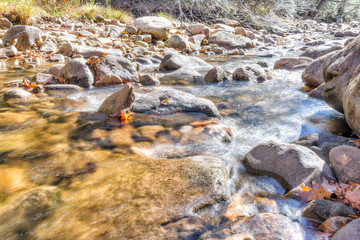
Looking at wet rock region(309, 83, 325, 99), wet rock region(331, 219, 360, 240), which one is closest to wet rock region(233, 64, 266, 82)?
wet rock region(309, 83, 325, 99)

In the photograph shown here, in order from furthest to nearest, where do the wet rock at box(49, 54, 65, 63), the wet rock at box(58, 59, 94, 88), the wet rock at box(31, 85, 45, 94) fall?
the wet rock at box(49, 54, 65, 63), the wet rock at box(58, 59, 94, 88), the wet rock at box(31, 85, 45, 94)

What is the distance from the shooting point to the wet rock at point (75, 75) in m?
4.76

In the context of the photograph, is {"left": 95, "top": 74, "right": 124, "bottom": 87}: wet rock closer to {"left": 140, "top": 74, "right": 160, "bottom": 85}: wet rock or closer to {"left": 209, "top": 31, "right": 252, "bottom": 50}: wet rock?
{"left": 140, "top": 74, "right": 160, "bottom": 85}: wet rock

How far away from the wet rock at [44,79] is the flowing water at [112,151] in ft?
2.62

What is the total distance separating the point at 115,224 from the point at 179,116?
2025mm

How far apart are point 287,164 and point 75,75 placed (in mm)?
4173

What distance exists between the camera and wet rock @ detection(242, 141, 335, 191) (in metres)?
1.96

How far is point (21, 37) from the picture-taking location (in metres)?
7.00

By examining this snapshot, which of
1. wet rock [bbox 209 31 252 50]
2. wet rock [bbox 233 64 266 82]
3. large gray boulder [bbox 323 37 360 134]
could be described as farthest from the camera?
wet rock [bbox 209 31 252 50]

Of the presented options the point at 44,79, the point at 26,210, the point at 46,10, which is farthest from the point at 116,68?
the point at 46,10

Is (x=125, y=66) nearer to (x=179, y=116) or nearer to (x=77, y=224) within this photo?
(x=179, y=116)

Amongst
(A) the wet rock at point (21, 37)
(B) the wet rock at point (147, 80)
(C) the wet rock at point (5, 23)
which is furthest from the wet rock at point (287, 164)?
(C) the wet rock at point (5, 23)

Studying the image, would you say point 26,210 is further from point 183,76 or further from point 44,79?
point 183,76

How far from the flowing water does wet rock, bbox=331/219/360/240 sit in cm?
24
